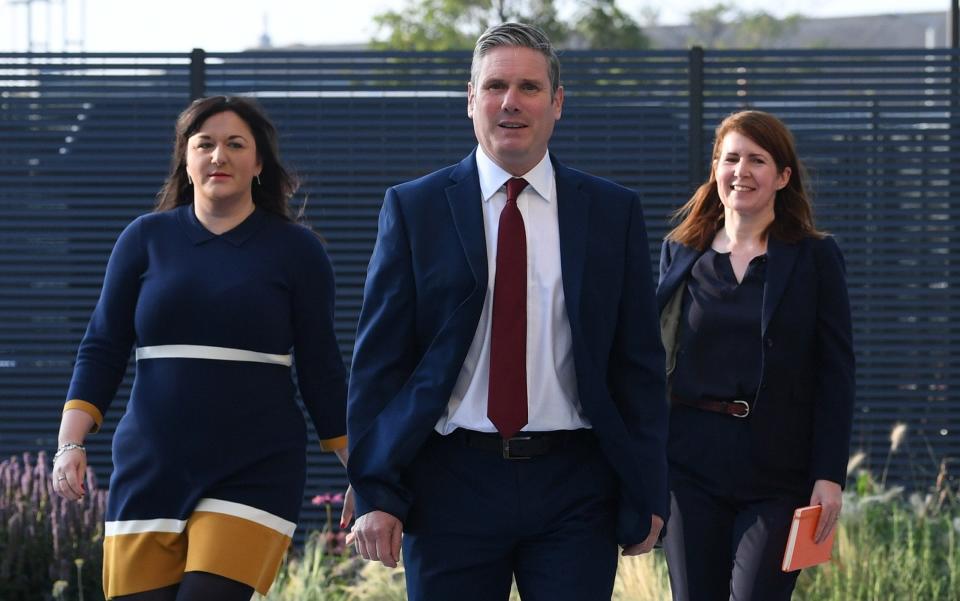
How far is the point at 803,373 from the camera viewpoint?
467cm

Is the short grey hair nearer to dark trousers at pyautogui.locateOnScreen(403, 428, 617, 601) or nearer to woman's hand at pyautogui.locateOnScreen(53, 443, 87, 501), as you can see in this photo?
dark trousers at pyautogui.locateOnScreen(403, 428, 617, 601)

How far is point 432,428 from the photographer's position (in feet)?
11.3

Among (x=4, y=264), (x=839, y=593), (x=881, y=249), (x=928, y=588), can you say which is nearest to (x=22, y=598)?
(x=4, y=264)

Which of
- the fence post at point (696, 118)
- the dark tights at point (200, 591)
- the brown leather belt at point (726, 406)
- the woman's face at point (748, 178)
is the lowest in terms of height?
the dark tights at point (200, 591)

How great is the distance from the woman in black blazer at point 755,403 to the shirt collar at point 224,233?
140cm

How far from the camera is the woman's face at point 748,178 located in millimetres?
4801

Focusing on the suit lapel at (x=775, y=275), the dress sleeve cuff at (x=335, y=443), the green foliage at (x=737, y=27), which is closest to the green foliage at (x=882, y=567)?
the suit lapel at (x=775, y=275)

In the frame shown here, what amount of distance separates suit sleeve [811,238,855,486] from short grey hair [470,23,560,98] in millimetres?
1498

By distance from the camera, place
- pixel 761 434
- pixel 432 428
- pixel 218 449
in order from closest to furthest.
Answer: pixel 432 428 < pixel 218 449 < pixel 761 434

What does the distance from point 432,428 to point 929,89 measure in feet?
20.3

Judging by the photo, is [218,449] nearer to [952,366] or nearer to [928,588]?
[928,588]

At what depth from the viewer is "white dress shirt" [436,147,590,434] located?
3.50 meters

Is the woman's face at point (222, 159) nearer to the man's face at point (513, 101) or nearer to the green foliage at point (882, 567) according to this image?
the man's face at point (513, 101)

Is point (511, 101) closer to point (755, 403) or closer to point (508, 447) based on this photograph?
point (508, 447)
